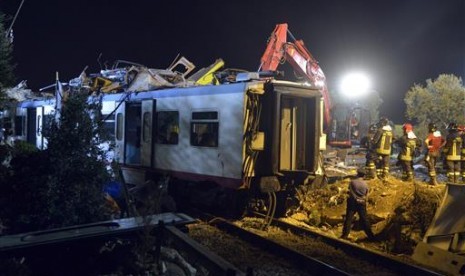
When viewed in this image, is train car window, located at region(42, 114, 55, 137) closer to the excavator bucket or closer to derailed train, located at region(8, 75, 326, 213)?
derailed train, located at region(8, 75, 326, 213)

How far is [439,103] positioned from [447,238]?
30457mm

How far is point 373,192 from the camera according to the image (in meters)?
10.6

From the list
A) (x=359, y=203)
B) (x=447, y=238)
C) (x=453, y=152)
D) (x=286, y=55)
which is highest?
(x=286, y=55)

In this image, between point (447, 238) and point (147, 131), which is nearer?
point (447, 238)

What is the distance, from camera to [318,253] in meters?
7.53

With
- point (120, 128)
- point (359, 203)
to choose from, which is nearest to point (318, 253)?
point (359, 203)

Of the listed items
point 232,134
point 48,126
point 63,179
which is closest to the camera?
point 63,179

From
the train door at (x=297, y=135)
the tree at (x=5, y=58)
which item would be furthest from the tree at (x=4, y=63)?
the train door at (x=297, y=135)

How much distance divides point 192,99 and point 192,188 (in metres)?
1.96

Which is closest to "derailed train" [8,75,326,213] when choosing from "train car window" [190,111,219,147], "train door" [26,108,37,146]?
"train car window" [190,111,219,147]

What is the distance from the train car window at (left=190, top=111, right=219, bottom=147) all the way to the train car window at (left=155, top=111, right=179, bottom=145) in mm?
612

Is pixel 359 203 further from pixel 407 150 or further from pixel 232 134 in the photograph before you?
pixel 407 150

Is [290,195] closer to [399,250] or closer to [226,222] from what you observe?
[226,222]

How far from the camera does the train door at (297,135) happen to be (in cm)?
984
